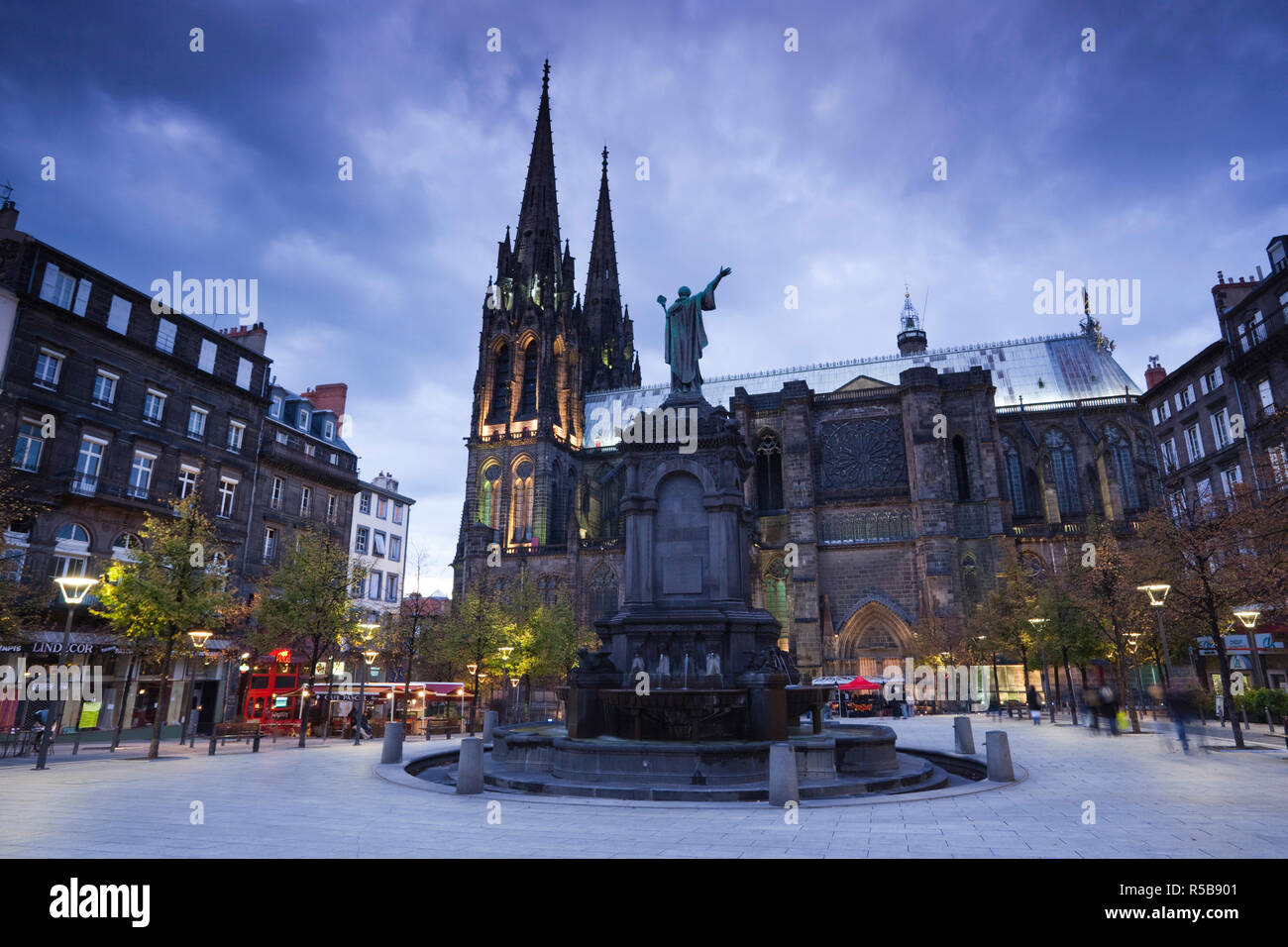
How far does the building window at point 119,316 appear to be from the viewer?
29.8 meters

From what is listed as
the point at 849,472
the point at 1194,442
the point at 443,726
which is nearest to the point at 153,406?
the point at 443,726

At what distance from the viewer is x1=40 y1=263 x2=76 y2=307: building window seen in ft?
90.2

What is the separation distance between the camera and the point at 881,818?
28.9 ft

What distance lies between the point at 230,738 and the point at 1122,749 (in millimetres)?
26770

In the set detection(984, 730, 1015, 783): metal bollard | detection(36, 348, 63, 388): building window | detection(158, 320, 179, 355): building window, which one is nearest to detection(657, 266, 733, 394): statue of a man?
detection(984, 730, 1015, 783): metal bollard

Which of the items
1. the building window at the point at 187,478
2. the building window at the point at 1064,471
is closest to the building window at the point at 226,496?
the building window at the point at 187,478

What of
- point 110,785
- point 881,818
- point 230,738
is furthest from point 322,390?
point 881,818

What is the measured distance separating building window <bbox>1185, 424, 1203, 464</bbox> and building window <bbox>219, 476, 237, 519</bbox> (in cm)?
4780

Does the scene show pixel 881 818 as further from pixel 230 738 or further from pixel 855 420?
pixel 855 420

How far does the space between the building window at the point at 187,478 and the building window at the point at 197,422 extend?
57.3 inches

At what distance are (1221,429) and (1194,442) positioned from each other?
2.62 metres

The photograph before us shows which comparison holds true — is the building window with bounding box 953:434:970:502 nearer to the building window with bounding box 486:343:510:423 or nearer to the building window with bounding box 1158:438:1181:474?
the building window with bounding box 1158:438:1181:474

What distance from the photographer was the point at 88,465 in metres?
28.2

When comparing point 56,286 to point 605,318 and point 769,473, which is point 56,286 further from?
point 605,318
